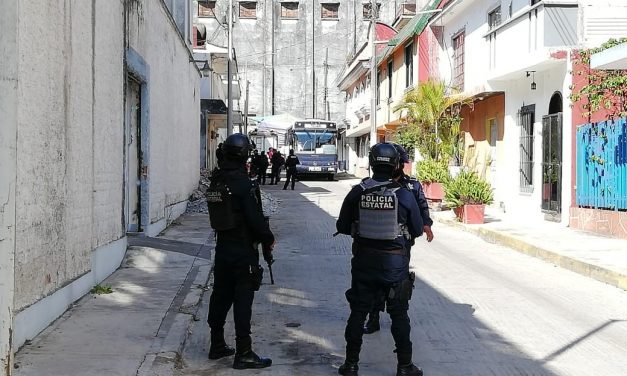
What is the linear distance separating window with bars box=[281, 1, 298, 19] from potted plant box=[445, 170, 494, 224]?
1668 inches

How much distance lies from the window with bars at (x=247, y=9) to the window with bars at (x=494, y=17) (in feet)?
124

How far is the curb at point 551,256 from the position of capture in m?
9.09

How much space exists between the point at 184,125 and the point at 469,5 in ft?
32.4

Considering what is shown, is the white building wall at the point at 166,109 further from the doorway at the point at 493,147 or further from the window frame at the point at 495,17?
the doorway at the point at 493,147

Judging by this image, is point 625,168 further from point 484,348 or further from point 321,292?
point 484,348

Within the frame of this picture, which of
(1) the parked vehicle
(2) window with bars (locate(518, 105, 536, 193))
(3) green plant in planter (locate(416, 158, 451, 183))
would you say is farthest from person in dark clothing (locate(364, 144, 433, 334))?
(1) the parked vehicle

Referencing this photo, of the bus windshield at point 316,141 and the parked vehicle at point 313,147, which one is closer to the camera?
the parked vehicle at point 313,147

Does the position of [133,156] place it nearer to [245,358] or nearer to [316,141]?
[245,358]

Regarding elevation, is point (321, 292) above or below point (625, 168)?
below

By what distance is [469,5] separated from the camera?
2086 cm

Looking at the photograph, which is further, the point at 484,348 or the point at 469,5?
the point at 469,5

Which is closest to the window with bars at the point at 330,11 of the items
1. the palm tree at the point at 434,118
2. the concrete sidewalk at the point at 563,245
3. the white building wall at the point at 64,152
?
the palm tree at the point at 434,118

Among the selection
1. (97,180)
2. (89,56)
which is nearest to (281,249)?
(97,180)

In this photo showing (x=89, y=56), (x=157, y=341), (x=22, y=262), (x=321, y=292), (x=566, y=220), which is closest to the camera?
(x=22, y=262)
